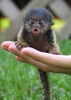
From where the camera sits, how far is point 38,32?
129 inches

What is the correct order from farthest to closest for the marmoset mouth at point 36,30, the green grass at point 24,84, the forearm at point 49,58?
the green grass at point 24,84 → the marmoset mouth at point 36,30 → the forearm at point 49,58

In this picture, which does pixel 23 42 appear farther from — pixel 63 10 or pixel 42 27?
pixel 63 10

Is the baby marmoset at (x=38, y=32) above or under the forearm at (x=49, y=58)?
above

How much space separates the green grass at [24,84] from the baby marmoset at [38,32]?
0.63 metres

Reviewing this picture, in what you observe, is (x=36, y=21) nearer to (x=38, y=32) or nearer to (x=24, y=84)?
(x=38, y=32)

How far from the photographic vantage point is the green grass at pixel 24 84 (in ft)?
13.1

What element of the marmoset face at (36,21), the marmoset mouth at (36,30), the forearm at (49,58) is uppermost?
the marmoset face at (36,21)

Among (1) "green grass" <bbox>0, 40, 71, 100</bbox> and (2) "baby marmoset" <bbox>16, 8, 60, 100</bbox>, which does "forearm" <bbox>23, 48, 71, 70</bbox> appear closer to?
(2) "baby marmoset" <bbox>16, 8, 60, 100</bbox>

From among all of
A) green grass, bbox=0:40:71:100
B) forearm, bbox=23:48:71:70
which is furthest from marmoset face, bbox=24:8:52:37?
green grass, bbox=0:40:71:100

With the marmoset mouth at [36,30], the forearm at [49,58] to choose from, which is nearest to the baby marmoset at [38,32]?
the marmoset mouth at [36,30]

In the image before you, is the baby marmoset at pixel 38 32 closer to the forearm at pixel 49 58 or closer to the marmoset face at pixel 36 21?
the marmoset face at pixel 36 21

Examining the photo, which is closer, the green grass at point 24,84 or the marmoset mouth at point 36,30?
the marmoset mouth at point 36,30

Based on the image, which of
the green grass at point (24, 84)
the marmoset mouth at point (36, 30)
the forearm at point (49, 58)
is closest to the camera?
the forearm at point (49, 58)

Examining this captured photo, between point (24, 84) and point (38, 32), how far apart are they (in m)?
1.23
